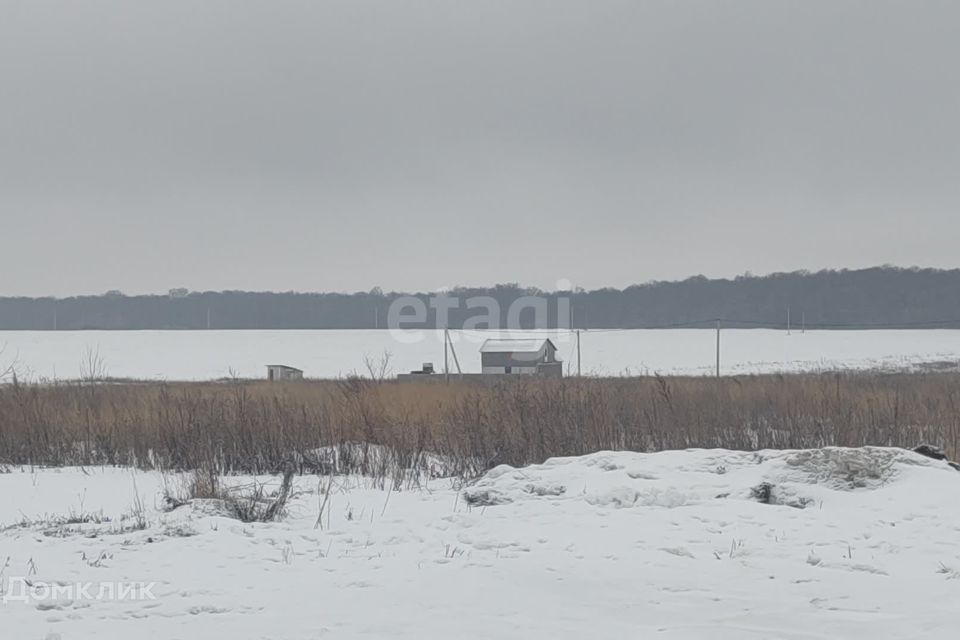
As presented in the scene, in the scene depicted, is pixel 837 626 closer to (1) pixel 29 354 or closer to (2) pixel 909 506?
(2) pixel 909 506

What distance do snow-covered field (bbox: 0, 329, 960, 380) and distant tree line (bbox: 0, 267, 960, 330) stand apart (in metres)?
22.2

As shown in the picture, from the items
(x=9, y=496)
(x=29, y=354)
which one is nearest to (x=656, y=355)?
(x=29, y=354)

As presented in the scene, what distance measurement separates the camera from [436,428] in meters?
13.0

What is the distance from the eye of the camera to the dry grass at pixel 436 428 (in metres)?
11.7

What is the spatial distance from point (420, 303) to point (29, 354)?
5747 cm

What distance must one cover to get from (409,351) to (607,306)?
56208mm

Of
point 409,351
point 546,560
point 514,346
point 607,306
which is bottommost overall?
point 546,560

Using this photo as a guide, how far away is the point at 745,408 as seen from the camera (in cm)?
1401

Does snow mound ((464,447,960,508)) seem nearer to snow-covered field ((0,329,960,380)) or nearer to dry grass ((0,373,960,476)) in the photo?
dry grass ((0,373,960,476))
